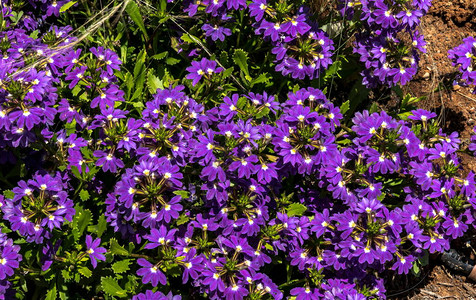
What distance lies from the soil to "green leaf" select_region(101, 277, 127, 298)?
255 cm

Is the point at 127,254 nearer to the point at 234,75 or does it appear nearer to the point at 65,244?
the point at 65,244

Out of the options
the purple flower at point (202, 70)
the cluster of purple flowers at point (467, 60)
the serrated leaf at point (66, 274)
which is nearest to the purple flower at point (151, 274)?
the serrated leaf at point (66, 274)

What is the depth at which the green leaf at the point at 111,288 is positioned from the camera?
4.21 metres

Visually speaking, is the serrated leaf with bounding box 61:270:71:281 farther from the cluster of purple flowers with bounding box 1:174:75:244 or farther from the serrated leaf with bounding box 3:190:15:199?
the serrated leaf with bounding box 3:190:15:199

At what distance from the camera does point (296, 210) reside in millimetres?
4414

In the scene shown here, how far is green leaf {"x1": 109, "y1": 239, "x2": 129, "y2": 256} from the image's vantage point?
419 centimetres

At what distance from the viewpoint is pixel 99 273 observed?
4.48 meters

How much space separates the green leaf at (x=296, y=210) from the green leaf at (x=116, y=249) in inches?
52.7

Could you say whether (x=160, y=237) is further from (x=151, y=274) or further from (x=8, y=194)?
(x=8, y=194)

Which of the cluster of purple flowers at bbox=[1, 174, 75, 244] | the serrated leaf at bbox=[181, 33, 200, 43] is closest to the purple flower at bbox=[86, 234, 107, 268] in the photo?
the cluster of purple flowers at bbox=[1, 174, 75, 244]

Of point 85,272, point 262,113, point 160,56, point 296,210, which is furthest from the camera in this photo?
point 160,56

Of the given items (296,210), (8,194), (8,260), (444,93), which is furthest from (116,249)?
(444,93)

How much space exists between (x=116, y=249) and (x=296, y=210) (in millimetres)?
1461

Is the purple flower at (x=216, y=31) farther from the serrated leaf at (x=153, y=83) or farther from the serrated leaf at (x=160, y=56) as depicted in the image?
the serrated leaf at (x=153, y=83)
